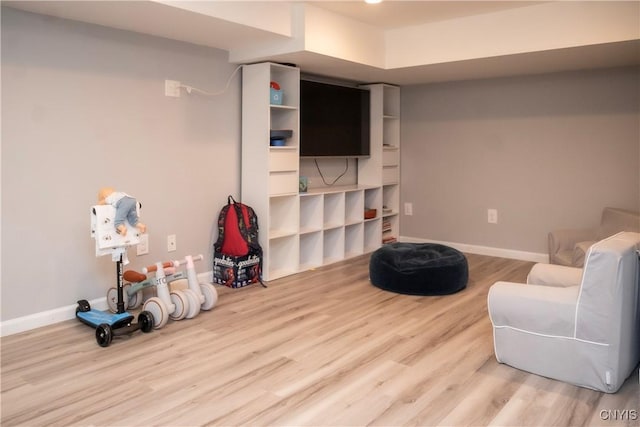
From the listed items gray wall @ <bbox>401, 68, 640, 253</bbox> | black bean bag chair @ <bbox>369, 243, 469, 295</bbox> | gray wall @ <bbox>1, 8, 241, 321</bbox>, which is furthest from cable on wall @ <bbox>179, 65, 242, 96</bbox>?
gray wall @ <bbox>401, 68, 640, 253</bbox>

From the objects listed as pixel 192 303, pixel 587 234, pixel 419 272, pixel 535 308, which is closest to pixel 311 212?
pixel 419 272

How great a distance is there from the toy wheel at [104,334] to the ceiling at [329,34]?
185 cm

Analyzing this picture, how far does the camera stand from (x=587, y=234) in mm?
4535

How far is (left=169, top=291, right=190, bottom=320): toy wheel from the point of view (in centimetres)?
349

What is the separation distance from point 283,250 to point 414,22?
2.29 m

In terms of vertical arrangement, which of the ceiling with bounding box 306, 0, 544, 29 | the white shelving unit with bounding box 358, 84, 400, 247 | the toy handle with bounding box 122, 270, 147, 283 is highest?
the ceiling with bounding box 306, 0, 544, 29

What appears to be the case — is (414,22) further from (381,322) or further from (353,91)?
(381,322)

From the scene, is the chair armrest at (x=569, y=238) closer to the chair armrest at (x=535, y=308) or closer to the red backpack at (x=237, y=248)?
the chair armrest at (x=535, y=308)

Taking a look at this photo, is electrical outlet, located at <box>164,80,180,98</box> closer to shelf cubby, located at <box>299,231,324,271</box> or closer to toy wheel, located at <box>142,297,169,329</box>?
toy wheel, located at <box>142,297,169,329</box>

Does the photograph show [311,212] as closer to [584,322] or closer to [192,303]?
[192,303]

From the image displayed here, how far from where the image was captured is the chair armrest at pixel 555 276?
2.96 m

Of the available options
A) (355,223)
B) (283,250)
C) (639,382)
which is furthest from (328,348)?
(355,223)

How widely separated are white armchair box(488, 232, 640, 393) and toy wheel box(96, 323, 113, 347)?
2124mm

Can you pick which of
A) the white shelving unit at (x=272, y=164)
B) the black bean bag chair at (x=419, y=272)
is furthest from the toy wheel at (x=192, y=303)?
the black bean bag chair at (x=419, y=272)
